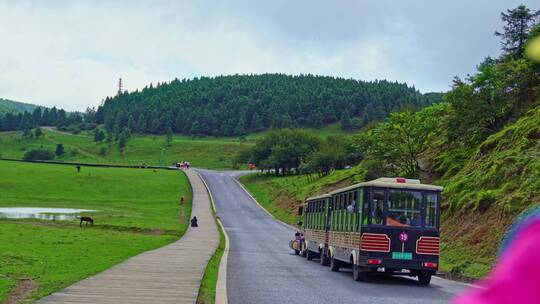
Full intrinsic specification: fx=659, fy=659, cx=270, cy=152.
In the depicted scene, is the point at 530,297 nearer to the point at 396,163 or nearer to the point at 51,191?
the point at 396,163

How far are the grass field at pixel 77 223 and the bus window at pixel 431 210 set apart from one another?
11.0m

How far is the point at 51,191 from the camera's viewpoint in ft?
262

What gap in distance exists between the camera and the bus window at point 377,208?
22438 millimetres

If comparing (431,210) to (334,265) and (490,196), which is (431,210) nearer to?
(334,265)

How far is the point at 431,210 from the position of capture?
74.6 ft

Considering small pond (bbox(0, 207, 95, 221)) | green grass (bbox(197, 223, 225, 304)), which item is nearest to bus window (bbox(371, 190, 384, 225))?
green grass (bbox(197, 223, 225, 304))

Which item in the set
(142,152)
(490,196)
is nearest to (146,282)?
(490,196)

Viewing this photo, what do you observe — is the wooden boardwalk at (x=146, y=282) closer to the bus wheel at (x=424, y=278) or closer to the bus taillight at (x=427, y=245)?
the bus taillight at (x=427, y=245)

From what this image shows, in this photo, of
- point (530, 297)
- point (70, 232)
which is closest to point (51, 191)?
point (70, 232)

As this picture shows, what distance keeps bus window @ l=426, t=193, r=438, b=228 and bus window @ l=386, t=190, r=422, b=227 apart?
27 cm

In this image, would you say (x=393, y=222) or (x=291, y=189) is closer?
(x=393, y=222)

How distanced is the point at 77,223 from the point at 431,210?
31.9 meters

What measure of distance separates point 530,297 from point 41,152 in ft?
579

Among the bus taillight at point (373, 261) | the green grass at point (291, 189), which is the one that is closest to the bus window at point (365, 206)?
the bus taillight at point (373, 261)
